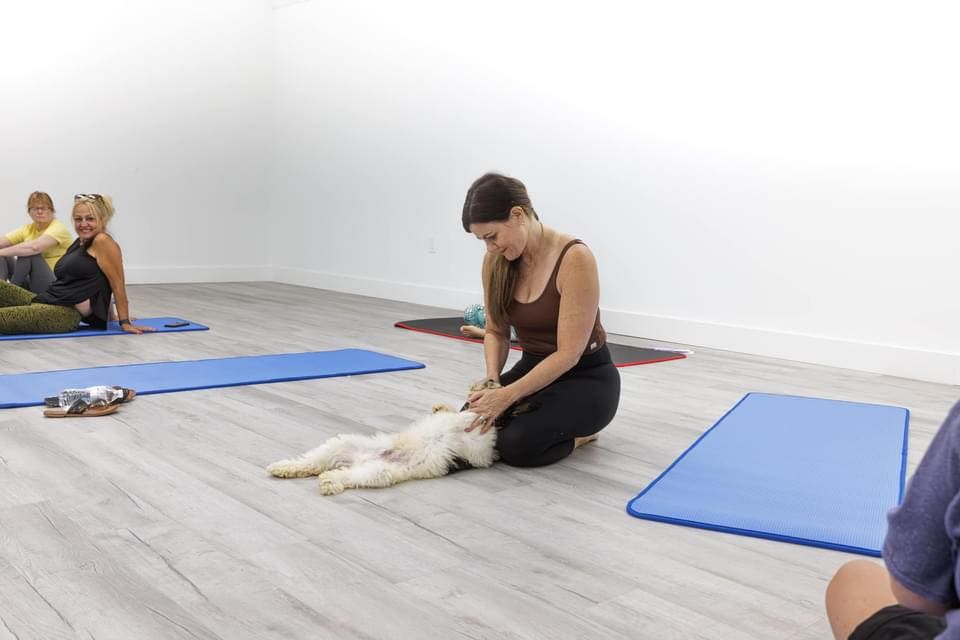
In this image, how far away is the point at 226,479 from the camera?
2.53 m

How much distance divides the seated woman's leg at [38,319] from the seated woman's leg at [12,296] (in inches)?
2.1

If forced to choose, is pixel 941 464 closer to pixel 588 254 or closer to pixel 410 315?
pixel 588 254

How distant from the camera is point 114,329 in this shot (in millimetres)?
5227

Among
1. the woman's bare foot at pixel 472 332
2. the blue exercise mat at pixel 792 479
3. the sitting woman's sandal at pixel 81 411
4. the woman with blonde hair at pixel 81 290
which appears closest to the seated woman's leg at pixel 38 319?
the woman with blonde hair at pixel 81 290

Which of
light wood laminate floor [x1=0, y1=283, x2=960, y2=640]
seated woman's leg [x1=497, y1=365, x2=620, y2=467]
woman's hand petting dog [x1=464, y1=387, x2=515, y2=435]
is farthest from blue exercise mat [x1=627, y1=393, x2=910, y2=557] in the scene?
woman's hand petting dog [x1=464, y1=387, x2=515, y2=435]

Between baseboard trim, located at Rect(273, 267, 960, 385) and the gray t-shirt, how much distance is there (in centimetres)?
407

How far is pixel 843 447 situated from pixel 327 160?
6106mm

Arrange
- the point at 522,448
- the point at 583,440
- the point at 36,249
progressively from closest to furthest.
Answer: the point at 522,448
the point at 583,440
the point at 36,249

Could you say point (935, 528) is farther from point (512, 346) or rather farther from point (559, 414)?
point (512, 346)

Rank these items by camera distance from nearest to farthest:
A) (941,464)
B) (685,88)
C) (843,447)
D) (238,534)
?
(941,464), (238,534), (843,447), (685,88)

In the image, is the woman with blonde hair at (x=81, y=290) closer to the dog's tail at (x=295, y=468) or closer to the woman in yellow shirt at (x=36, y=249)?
the woman in yellow shirt at (x=36, y=249)

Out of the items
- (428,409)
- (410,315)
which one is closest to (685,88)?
(410,315)

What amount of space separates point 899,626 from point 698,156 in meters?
4.67

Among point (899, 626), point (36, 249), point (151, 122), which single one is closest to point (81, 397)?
point (36, 249)
